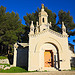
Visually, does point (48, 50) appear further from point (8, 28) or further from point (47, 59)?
point (8, 28)

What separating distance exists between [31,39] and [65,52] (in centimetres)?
615

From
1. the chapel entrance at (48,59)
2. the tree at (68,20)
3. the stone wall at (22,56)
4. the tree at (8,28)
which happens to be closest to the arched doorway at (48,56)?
the chapel entrance at (48,59)

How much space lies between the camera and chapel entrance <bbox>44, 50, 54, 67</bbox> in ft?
54.7

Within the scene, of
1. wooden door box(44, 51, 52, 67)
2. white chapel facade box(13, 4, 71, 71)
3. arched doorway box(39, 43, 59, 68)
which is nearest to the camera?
white chapel facade box(13, 4, 71, 71)

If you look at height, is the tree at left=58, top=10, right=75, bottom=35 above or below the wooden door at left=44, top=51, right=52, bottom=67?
above

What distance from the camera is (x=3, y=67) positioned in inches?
637

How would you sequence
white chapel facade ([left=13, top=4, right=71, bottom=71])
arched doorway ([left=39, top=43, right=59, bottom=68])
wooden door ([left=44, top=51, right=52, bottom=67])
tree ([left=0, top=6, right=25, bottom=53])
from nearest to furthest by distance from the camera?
1. white chapel facade ([left=13, top=4, right=71, bottom=71])
2. arched doorway ([left=39, top=43, right=59, bottom=68])
3. wooden door ([left=44, top=51, right=52, bottom=67])
4. tree ([left=0, top=6, right=25, bottom=53])

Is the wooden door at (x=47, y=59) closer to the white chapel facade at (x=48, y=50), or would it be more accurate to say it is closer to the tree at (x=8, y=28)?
the white chapel facade at (x=48, y=50)

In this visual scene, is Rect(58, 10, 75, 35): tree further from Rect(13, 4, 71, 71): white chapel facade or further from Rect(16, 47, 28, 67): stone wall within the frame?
Rect(13, 4, 71, 71): white chapel facade

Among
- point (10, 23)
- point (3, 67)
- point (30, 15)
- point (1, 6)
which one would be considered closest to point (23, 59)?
point (3, 67)

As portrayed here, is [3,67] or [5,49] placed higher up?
[5,49]

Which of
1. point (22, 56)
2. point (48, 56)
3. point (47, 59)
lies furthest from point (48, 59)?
point (22, 56)

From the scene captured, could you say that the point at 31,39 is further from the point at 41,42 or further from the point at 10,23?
the point at 10,23

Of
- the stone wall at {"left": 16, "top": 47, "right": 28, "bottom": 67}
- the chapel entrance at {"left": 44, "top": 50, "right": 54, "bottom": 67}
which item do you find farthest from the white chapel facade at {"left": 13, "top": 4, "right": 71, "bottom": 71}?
the stone wall at {"left": 16, "top": 47, "right": 28, "bottom": 67}
